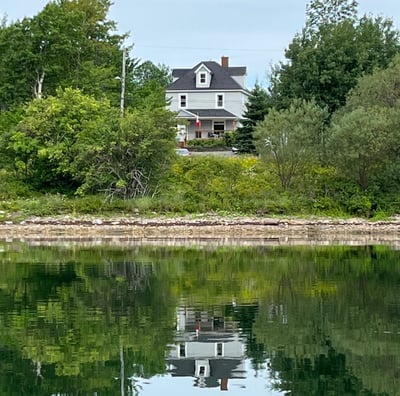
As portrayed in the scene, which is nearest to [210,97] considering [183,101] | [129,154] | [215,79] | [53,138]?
[215,79]

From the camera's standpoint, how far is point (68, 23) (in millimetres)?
52156

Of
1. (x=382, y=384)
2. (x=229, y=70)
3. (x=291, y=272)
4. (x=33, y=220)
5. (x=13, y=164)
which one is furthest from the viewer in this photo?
(x=229, y=70)

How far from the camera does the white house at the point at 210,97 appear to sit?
71.4 meters

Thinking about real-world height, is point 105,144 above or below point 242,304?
above

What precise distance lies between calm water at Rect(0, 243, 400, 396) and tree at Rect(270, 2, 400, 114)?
28400mm

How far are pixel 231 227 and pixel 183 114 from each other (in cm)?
3066

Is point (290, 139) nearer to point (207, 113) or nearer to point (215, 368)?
point (207, 113)

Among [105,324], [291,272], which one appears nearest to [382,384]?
[105,324]

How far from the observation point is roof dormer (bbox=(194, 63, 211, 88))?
73250 mm

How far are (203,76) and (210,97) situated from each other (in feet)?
6.74

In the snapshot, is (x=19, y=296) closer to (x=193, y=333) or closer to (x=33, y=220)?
(x=193, y=333)

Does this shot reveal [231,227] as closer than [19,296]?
No

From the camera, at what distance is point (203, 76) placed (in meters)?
73.5

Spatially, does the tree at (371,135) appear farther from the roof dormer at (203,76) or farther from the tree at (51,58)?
the roof dormer at (203,76)
